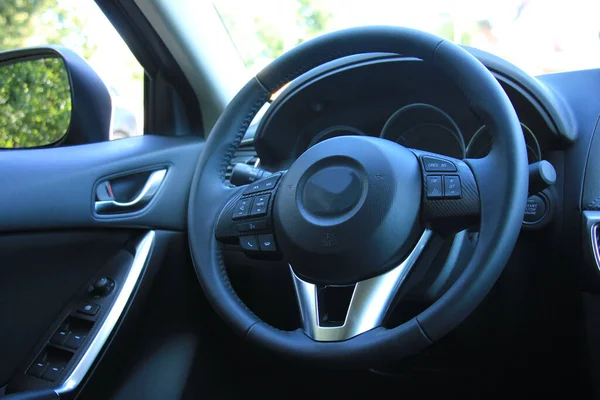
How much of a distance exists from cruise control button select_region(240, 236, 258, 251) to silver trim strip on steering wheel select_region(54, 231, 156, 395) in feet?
1.27

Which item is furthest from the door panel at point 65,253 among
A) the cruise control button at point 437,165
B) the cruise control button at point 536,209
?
the cruise control button at point 536,209

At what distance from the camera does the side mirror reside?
5.49 ft

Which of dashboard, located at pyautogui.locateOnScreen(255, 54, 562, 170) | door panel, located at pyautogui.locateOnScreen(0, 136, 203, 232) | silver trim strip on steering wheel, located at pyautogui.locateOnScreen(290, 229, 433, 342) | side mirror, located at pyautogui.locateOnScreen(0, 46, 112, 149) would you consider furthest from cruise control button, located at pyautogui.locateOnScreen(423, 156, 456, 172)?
side mirror, located at pyautogui.locateOnScreen(0, 46, 112, 149)

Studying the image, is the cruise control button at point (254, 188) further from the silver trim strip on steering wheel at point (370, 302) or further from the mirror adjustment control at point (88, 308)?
the mirror adjustment control at point (88, 308)

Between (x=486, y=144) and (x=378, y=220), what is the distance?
460 millimetres

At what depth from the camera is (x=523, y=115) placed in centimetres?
120

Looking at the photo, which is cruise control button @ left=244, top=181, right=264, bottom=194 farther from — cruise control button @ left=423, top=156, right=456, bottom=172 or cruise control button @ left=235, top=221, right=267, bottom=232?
cruise control button @ left=423, top=156, right=456, bottom=172

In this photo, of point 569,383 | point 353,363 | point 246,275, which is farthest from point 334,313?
point 569,383

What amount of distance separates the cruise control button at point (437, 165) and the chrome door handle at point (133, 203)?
749 mm

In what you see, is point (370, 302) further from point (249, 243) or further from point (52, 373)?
point (52, 373)

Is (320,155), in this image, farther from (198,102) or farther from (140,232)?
(198,102)

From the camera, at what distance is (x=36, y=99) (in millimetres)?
1715

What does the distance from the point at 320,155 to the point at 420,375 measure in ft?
2.38

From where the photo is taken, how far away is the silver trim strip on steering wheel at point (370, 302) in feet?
2.97
